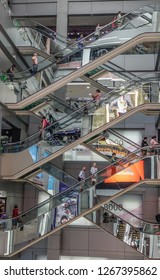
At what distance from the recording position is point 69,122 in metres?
14.4

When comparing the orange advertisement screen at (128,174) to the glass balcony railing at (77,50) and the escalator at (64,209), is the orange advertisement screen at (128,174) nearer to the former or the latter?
the escalator at (64,209)

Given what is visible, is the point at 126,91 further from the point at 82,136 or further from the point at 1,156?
the point at 1,156

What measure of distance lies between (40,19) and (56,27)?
144cm

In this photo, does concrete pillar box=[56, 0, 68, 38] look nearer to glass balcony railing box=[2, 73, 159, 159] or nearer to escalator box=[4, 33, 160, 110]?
escalator box=[4, 33, 160, 110]

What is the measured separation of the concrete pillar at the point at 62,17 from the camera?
18.5m

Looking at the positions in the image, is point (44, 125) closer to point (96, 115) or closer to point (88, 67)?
point (96, 115)

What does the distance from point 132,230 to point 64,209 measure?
3260 mm

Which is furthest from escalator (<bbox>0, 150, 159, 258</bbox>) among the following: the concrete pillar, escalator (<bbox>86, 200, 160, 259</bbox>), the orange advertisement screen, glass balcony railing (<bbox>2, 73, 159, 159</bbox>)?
the concrete pillar

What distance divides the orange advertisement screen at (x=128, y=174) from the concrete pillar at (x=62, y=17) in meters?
8.81

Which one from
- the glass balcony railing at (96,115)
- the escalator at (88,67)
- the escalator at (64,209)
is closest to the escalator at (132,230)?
the escalator at (64,209)

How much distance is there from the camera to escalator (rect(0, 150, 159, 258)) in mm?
13570

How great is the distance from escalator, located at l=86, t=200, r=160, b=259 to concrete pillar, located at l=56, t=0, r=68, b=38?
33.0 feet

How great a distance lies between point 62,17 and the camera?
18.7 m
